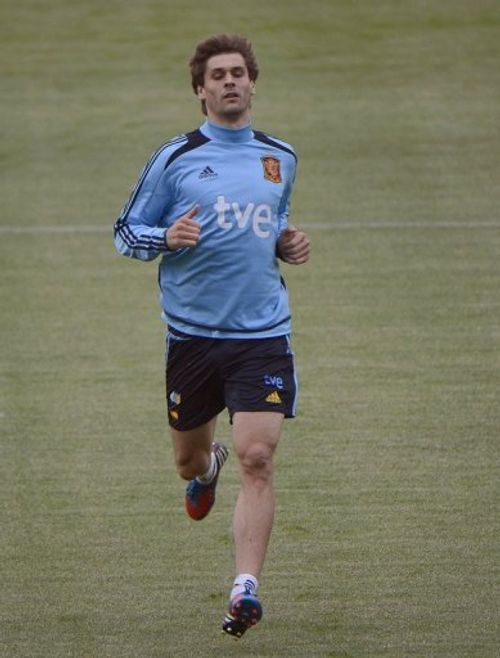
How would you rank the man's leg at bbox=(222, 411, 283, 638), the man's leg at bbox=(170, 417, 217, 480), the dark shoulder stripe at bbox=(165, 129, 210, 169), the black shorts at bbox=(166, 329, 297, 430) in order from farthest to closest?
the man's leg at bbox=(170, 417, 217, 480) → the dark shoulder stripe at bbox=(165, 129, 210, 169) → the black shorts at bbox=(166, 329, 297, 430) → the man's leg at bbox=(222, 411, 283, 638)

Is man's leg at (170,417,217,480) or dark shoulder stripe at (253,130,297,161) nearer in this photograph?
dark shoulder stripe at (253,130,297,161)

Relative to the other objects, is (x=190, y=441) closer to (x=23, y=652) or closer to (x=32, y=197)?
(x=23, y=652)

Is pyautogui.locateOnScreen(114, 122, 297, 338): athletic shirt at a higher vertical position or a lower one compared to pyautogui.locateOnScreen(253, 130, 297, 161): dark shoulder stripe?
lower

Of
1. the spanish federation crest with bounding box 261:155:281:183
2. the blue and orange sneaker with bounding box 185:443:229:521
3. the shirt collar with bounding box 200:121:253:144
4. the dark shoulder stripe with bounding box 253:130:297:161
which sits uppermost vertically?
the shirt collar with bounding box 200:121:253:144

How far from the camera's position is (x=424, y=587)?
704cm

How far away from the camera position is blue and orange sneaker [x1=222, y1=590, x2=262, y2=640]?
20.3 feet

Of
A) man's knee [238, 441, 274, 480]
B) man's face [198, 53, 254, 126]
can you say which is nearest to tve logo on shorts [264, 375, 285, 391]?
man's knee [238, 441, 274, 480]

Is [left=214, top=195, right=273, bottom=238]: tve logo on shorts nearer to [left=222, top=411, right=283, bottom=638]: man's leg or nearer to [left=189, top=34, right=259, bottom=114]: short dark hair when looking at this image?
[left=189, top=34, right=259, bottom=114]: short dark hair

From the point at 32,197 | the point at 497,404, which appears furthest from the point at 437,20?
the point at 497,404

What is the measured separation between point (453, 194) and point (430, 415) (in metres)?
5.24

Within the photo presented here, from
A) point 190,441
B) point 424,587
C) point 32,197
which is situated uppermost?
point 190,441

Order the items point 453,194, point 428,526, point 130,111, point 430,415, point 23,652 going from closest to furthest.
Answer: point 23,652 < point 428,526 < point 430,415 < point 453,194 < point 130,111

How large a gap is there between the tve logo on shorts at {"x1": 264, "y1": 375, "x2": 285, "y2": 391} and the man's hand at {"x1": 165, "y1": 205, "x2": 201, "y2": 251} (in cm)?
62

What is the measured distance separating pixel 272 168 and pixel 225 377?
88 centimetres
